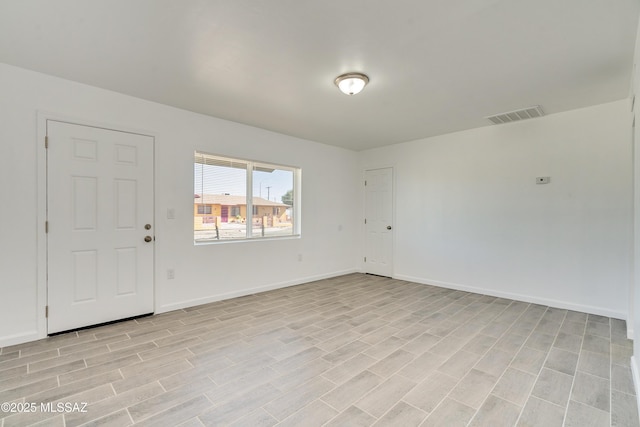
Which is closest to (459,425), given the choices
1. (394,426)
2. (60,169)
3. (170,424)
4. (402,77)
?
(394,426)

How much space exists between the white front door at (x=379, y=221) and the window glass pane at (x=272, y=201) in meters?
1.72

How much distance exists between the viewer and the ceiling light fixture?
2770mm

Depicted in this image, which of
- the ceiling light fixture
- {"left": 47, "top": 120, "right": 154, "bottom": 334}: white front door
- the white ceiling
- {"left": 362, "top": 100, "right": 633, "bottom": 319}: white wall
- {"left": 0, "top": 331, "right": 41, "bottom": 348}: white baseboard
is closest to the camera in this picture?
the white ceiling

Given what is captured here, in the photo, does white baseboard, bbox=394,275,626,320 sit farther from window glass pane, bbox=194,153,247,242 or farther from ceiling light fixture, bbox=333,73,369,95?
ceiling light fixture, bbox=333,73,369,95

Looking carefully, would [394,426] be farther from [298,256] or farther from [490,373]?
[298,256]

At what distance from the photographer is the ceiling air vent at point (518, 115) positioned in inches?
145

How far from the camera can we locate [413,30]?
2129 mm

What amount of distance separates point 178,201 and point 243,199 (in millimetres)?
970

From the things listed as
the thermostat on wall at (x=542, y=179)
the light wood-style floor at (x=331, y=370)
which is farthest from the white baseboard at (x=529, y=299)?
the thermostat on wall at (x=542, y=179)

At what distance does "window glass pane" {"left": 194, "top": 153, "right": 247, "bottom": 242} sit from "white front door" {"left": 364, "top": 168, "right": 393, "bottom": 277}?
8.71 ft

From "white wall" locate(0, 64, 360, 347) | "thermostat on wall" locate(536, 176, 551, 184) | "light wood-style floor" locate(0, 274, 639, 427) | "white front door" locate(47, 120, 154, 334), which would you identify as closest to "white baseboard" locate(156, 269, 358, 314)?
"white wall" locate(0, 64, 360, 347)

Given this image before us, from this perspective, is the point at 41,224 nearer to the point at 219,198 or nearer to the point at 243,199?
the point at 219,198

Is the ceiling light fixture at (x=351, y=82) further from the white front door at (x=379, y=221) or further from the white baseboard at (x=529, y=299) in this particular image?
the white baseboard at (x=529, y=299)

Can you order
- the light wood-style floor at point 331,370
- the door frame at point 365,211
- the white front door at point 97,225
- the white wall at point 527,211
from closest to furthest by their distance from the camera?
the light wood-style floor at point 331,370
the white front door at point 97,225
the white wall at point 527,211
the door frame at point 365,211
